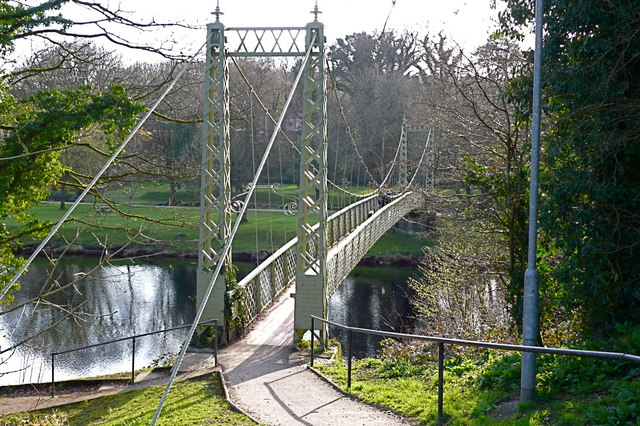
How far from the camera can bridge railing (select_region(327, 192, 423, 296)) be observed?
12.0 meters

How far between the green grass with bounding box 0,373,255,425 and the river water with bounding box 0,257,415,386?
95.3 inches

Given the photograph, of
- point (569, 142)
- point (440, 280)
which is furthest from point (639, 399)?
point (440, 280)

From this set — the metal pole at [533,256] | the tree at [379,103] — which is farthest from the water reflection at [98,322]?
the tree at [379,103]

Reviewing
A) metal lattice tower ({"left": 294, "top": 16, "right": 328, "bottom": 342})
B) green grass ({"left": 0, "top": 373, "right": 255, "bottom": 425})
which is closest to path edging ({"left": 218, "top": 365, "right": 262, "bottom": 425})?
green grass ({"left": 0, "top": 373, "right": 255, "bottom": 425})

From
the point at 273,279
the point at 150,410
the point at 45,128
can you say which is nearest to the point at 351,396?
the point at 150,410

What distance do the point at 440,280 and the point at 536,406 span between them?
34.6ft

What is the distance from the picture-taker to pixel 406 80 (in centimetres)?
2834

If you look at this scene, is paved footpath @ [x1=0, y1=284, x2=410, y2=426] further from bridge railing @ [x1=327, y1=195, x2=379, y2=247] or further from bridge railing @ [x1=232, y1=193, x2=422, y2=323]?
bridge railing @ [x1=327, y1=195, x2=379, y2=247]

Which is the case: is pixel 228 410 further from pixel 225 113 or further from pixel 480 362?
pixel 225 113

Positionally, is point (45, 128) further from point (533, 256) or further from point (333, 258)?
point (533, 256)

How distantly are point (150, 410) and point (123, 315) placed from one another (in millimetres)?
11535

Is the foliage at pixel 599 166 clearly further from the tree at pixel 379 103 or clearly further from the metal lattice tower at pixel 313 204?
the tree at pixel 379 103

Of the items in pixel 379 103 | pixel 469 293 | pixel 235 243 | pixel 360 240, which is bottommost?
pixel 235 243

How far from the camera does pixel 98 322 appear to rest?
15984 millimetres
